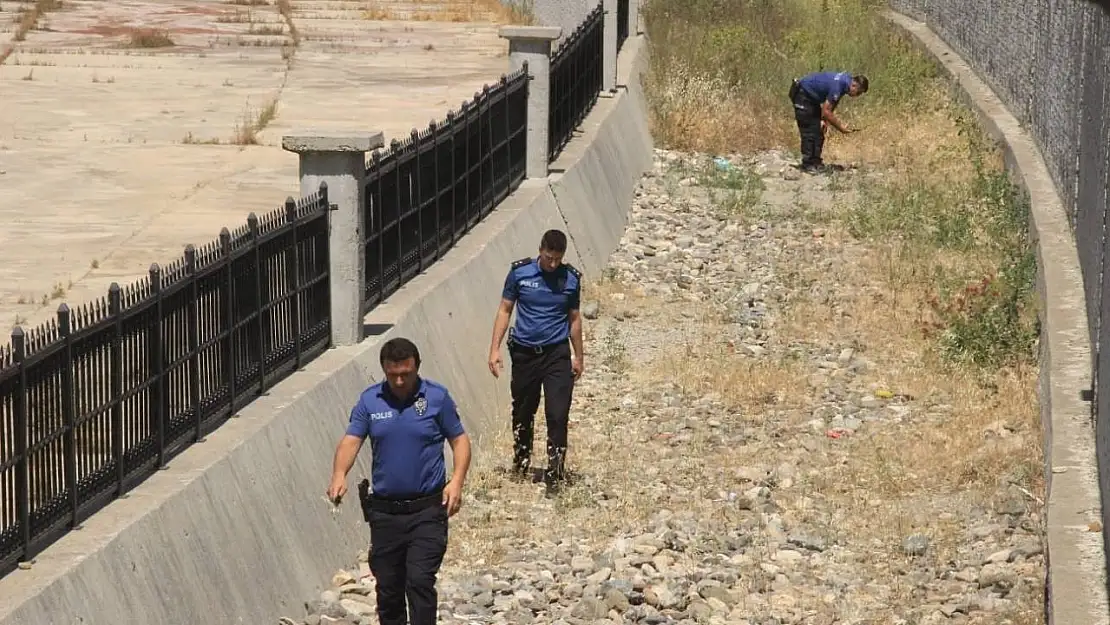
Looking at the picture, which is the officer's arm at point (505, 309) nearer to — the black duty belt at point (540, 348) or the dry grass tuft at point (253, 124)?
the black duty belt at point (540, 348)

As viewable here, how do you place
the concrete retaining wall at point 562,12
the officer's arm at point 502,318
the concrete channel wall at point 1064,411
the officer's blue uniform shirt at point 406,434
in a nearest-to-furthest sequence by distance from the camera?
the officer's blue uniform shirt at point 406,434 < the concrete channel wall at point 1064,411 < the officer's arm at point 502,318 < the concrete retaining wall at point 562,12

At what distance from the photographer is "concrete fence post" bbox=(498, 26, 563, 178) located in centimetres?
1820

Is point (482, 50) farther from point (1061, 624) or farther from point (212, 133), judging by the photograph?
point (1061, 624)

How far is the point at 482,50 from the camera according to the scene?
31203 millimetres

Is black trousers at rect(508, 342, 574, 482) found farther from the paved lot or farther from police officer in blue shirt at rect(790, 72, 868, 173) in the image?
police officer in blue shirt at rect(790, 72, 868, 173)

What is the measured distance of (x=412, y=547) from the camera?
8.28 meters

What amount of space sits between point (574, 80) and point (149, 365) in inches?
509

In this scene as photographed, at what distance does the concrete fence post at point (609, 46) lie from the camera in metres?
23.8

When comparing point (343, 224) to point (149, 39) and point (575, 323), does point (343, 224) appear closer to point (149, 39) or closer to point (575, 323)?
point (575, 323)

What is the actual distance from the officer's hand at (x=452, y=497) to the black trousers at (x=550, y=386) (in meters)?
3.58

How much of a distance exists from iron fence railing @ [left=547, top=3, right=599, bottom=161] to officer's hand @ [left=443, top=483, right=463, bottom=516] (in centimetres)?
1040

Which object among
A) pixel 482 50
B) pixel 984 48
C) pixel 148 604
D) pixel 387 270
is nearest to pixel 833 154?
pixel 984 48

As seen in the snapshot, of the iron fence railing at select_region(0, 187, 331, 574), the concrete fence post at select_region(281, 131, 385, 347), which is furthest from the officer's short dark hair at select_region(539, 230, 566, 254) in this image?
the iron fence railing at select_region(0, 187, 331, 574)

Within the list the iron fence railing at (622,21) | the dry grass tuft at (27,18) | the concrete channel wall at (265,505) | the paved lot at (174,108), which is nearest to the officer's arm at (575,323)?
the concrete channel wall at (265,505)
